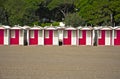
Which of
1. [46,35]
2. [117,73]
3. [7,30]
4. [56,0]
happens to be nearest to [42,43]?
[46,35]

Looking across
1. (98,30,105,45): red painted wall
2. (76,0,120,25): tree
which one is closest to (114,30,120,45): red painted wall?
(98,30,105,45): red painted wall

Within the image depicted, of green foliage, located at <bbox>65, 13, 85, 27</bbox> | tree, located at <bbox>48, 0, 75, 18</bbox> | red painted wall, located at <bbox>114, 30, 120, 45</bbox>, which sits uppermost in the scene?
tree, located at <bbox>48, 0, 75, 18</bbox>

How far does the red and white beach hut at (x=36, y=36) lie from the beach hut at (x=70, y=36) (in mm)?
2177

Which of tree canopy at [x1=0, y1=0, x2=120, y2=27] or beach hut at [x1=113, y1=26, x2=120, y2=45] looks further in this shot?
tree canopy at [x1=0, y1=0, x2=120, y2=27]

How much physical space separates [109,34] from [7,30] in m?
9.42

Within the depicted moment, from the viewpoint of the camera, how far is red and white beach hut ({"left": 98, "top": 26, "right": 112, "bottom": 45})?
35.2 meters

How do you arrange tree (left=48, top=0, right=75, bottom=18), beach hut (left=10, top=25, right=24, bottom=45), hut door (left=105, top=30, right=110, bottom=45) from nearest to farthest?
beach hut (left=10, top=25, right=24, bottom=45), hut door (left=105, top=30, right=110, bottom=45), tree (left=48, top=0, right=75, bottom=18)

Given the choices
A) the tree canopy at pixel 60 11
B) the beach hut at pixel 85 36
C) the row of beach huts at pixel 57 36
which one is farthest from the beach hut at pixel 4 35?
the tree canopy at pixel 60 11

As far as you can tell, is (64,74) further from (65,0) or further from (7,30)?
(65,0)

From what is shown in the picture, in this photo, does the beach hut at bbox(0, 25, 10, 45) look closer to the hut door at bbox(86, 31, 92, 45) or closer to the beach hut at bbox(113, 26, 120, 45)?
the hut door at bbox(86, 31, 92, 45)

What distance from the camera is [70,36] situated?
35156 millimetres

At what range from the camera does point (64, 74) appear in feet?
44.5

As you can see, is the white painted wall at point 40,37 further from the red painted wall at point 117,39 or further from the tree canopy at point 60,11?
the tree canopy at point 60,11

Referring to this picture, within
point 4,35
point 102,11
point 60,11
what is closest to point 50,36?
point 4,35
